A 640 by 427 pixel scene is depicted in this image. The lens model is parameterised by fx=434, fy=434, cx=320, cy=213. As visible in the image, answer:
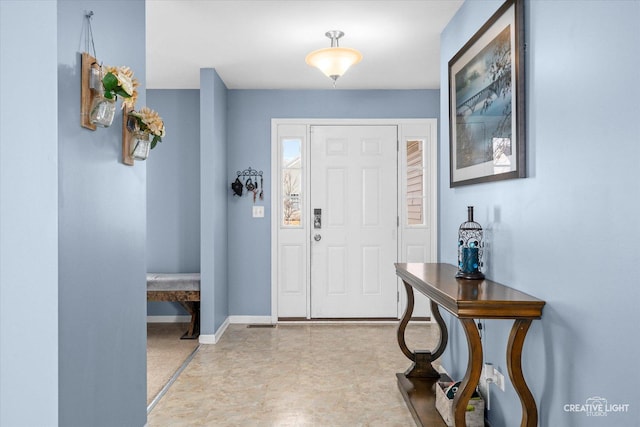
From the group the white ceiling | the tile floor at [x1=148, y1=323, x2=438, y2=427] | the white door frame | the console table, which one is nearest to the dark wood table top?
the console table

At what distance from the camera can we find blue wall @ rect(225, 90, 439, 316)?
484cm

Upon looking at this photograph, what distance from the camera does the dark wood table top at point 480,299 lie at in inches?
67.9

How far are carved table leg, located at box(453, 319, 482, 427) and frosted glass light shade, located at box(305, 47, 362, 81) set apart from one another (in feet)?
6.81

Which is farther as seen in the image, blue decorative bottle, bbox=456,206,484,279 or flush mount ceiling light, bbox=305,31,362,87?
flush mount ceiling light, bbox=305,31,362,87

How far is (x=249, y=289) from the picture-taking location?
484 cm

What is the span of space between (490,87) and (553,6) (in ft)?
1.92

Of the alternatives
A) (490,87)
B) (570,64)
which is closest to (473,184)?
(490,87)

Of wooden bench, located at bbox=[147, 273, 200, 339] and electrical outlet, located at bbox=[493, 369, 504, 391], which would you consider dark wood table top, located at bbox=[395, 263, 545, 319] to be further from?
wooden bench, located at bbox=[147, 273, 200, 339]

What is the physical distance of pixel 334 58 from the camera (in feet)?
10.1

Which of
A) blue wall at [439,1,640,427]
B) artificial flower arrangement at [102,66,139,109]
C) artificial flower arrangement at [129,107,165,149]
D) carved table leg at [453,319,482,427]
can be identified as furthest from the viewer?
artificial flower arrangement at [129,107,165,149]

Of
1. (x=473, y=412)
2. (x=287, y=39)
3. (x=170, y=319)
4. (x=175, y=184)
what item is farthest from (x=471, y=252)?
(x=170, y=319)

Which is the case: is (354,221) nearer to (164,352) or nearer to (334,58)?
(334,58)

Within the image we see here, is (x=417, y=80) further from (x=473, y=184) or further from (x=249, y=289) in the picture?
(x=249, y=289)

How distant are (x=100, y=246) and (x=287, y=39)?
7.64 ft
